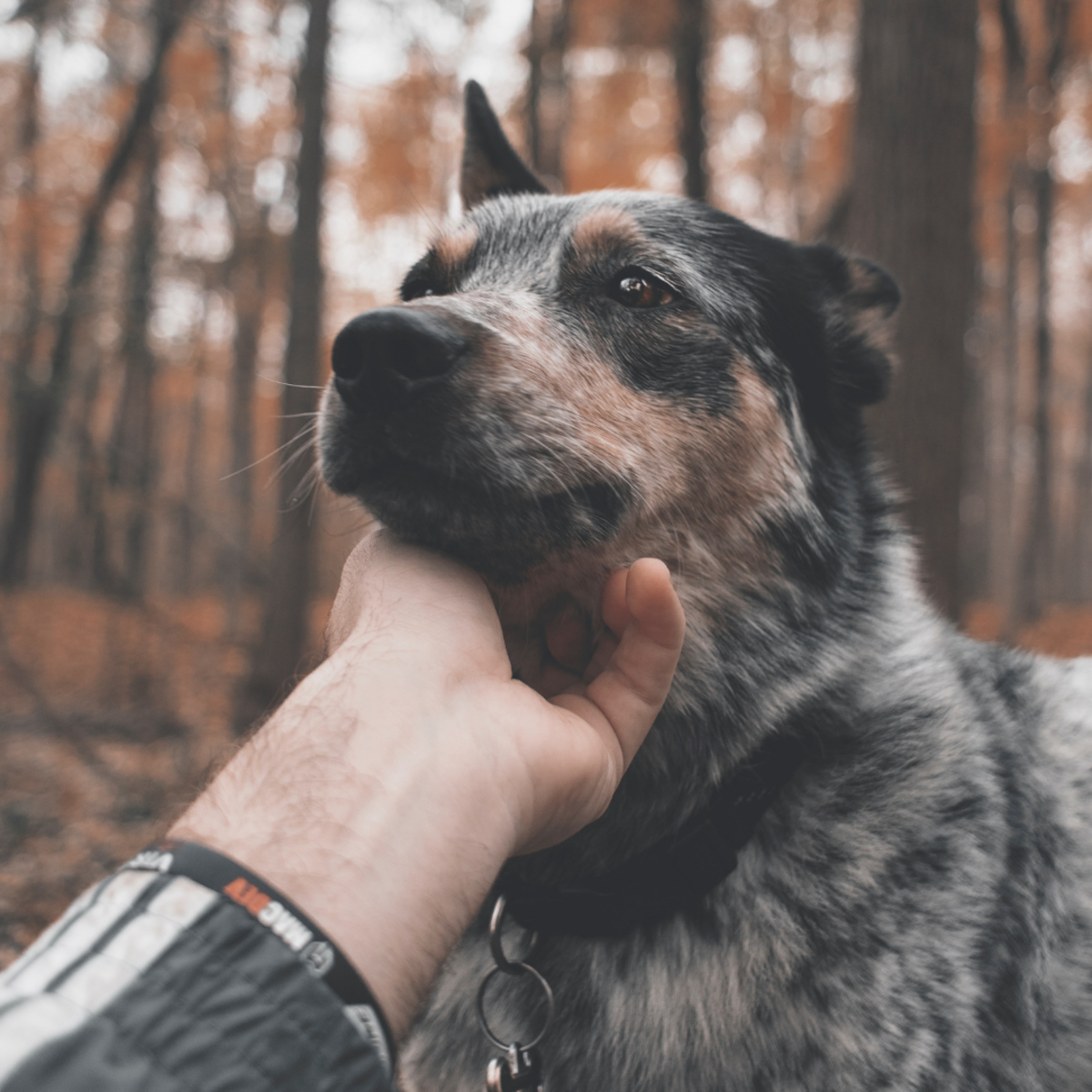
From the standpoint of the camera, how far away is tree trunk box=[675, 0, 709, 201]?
9023 millimetres

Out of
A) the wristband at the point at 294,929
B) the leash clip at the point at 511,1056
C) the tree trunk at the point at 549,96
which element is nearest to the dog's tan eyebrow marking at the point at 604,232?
the leash clip at the point at 511,1056

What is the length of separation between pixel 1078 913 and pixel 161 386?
2101 centimetres

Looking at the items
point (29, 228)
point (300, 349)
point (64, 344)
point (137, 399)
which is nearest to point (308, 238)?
point (300, 349)

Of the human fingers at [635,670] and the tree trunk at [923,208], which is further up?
the tree trunk at [923,208]

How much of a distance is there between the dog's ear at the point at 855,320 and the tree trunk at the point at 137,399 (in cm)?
505

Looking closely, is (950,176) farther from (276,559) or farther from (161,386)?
(161,386)

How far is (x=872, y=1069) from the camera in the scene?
1.83m

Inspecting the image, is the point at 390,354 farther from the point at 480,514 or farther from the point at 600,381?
the point at 600,381

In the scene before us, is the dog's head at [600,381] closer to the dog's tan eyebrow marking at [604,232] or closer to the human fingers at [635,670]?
the dog's tan eyebrow marking at [604,232]

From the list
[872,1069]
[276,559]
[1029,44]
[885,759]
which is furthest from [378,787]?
[1029,44]

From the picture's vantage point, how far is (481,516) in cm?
178

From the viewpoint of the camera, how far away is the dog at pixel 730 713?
183 centimetres

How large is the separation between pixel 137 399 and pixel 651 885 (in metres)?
17.2

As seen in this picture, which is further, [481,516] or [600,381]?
[600,381]
